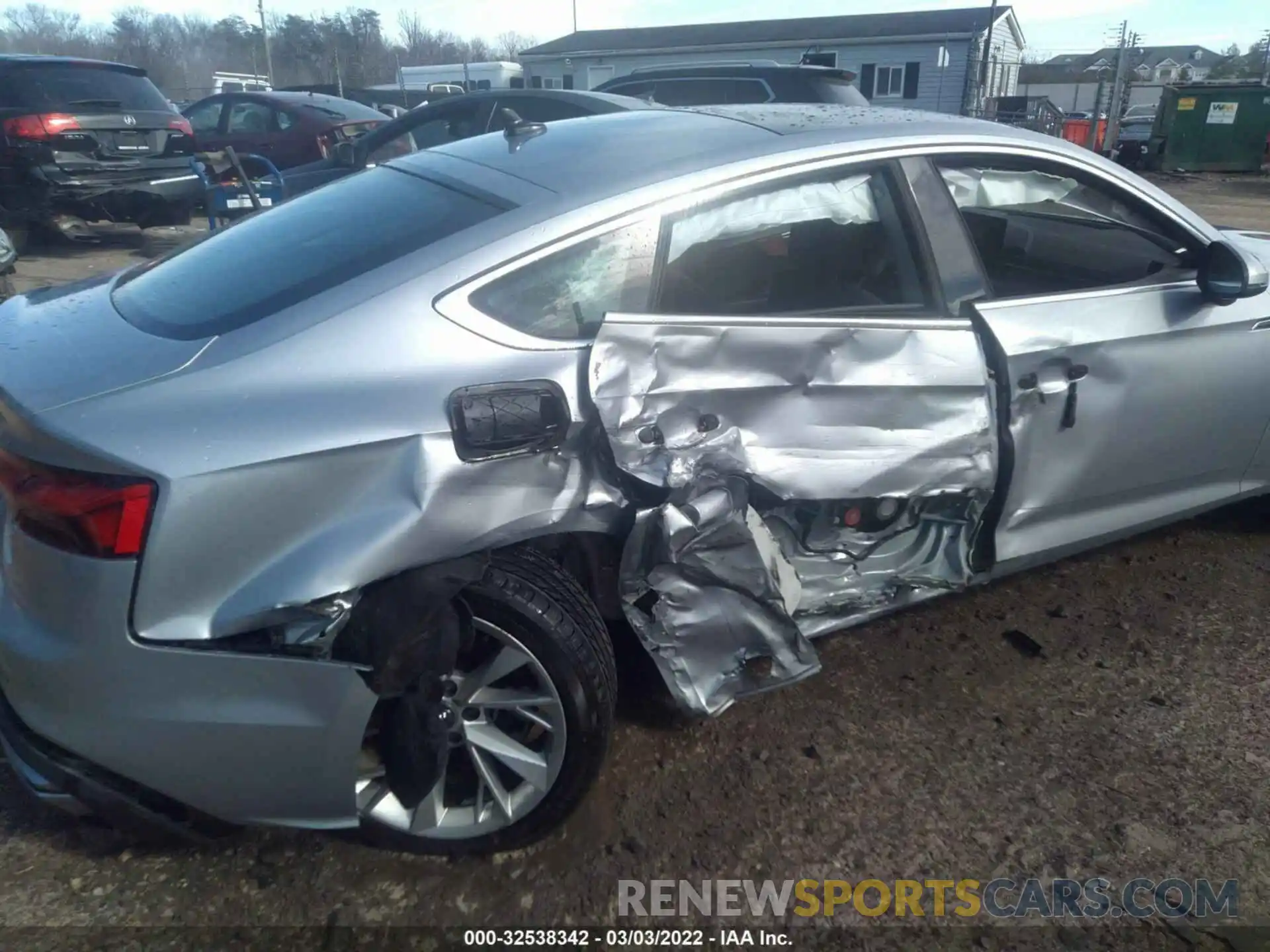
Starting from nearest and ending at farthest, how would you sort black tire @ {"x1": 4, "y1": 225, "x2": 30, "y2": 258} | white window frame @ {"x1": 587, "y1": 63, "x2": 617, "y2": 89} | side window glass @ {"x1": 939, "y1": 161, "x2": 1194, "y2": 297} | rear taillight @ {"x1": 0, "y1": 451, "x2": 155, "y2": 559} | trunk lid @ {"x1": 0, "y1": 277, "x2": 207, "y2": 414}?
rear taillight @ {"x1": 0, "y1": 451, "x2": 155, "y2": 559} < trunk lid @ {"x1": 0, "y1": 277, "x2": 207, "y2": 414} < side window glass @ {"x1": 939, "y1": 161, "x2": 1194, "y2": 297} < black tire @ {"x1": 4, "y1": 225, "x2": 30, "y2": 258} < white window frame @ {"x1": 587, "y1": 63, "x2": 617, "y2": 89}

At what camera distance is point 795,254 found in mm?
2650

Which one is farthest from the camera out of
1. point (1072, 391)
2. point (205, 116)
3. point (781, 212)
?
point (205, 116)

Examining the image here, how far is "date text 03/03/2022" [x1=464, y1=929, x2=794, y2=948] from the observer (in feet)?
7.07

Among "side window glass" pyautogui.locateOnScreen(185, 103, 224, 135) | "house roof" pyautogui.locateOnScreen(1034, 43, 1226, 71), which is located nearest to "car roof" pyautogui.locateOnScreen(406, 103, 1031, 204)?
"side window glass" pyautogui.locateOnScreen(185, 103, 224, 135)

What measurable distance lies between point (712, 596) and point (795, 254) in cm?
96

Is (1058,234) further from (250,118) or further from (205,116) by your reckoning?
(205,116)

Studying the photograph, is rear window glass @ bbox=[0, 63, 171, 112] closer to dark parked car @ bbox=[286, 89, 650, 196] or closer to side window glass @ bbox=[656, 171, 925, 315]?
dark parked car @ bbox=[286, 89, 650, 196]

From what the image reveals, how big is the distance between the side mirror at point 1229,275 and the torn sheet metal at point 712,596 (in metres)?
1.74

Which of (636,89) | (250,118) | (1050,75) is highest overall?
(636,89)

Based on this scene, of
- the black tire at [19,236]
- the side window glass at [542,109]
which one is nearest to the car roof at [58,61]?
the black tire at [19,236]

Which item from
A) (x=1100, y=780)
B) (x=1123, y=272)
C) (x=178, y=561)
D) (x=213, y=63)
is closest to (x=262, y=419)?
(x=178, y=561)

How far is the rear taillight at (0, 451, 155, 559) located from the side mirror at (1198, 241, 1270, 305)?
3.10 m

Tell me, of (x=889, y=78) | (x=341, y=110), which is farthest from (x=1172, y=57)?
(x=341, y=110)

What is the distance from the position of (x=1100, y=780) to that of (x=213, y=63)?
3014 inches
